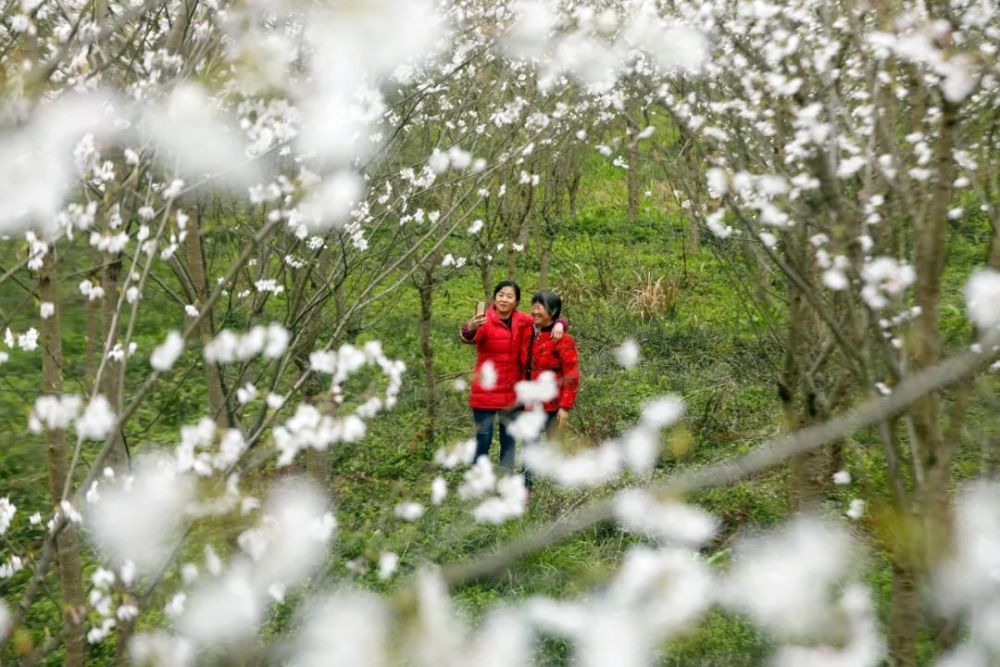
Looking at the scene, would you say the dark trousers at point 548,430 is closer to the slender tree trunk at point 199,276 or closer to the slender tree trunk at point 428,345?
the slender tree trunk at point 428,345

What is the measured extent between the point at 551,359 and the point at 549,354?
0.14 ft

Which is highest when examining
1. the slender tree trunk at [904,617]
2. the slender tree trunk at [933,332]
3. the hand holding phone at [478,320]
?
the hand holding phone at [478,320]

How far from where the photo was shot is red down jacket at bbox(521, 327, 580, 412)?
5.19 metres

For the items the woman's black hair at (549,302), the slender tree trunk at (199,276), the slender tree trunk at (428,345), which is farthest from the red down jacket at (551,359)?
the slender tree trunk at (199,276)

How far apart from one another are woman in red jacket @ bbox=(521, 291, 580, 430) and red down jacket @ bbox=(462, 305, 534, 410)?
55 mm

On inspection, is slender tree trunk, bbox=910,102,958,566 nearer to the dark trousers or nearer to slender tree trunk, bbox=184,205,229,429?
slender tree trunk, bbox=184,205,229,429

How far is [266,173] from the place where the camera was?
3891 mm

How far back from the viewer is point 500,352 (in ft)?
17.1

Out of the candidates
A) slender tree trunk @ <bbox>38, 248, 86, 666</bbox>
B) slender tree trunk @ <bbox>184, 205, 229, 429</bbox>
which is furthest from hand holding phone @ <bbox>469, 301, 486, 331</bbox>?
slender tree trunk @ <bbox>38, 248, 86, 666</bbox>

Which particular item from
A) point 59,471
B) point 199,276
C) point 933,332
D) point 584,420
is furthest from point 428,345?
point 933,332

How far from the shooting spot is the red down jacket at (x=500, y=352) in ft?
16.9

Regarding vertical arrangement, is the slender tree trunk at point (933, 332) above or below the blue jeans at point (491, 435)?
below

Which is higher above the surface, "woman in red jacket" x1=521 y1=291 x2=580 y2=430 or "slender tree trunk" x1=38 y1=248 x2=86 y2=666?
"woman in red jacket" x1=521 y1=291 x2=580 y2=430

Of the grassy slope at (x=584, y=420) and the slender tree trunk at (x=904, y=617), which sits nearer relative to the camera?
the slender tree trunk at (x=904, y=617)
